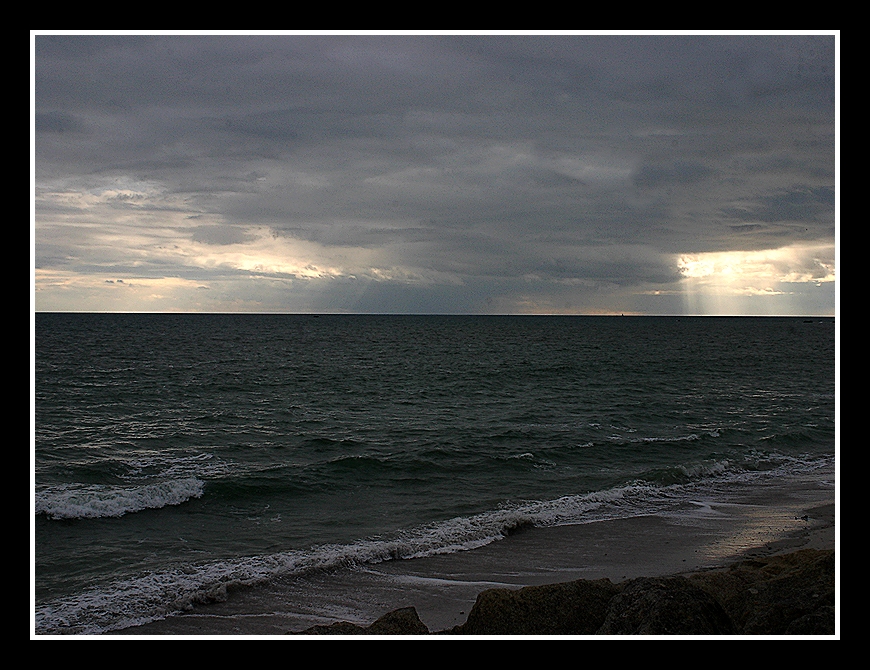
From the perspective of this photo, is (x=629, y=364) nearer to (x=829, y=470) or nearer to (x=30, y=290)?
(x=829, y=470)

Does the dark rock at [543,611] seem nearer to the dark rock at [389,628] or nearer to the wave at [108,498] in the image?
the dark rock at [389,628]

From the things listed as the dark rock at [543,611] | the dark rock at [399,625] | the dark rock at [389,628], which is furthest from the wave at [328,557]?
the dark rock at [543,611]

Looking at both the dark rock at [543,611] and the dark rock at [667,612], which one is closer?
the dark rock at [667,612]

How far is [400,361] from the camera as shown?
65250 millimetres

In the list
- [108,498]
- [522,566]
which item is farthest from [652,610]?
[108,498]

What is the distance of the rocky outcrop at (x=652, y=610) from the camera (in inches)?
251

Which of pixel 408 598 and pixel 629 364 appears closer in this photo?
pixel 408 598

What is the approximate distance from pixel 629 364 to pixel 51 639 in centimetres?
6268

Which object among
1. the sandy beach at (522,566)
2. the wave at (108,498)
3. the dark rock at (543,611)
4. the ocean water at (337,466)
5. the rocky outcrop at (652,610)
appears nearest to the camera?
Answer: the rocky outcrop at (652,610)

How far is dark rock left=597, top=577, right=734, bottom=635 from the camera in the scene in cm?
632

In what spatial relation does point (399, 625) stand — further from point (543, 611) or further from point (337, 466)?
point (337, 466)

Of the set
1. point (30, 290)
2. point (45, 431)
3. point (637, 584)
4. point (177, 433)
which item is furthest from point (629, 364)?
point (30, 290)

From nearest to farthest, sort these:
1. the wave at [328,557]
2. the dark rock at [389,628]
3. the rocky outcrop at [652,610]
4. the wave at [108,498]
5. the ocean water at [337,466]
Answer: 1. the rocky outcrop at [652,610]
2. the dark rock at [389,628]
3. the wave at [328,557]
4. the ocean water at [337,466]
5. the wave at [108,498]

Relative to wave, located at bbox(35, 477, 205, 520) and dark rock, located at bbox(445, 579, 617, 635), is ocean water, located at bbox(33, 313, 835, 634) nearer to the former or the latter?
wave, located at bbox(35, 477, 205, 520)
